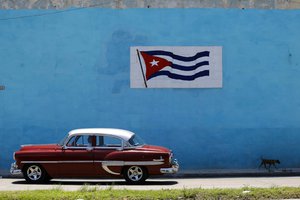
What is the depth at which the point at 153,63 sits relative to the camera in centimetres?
1814

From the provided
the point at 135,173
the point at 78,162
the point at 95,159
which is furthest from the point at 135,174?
the point at 78,162

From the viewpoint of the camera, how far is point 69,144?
1396cm

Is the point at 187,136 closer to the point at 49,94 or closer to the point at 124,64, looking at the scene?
the point at 124,64

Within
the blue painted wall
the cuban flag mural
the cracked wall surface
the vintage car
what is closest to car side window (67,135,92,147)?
the vintage car

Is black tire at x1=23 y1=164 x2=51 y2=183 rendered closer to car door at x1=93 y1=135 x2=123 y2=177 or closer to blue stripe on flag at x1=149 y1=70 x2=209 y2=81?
car door at x1=93 y1=135 x2=123 y2=177

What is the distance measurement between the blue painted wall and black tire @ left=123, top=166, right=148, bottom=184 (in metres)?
4.43

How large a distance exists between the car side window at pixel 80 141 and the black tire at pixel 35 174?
3.44 feet

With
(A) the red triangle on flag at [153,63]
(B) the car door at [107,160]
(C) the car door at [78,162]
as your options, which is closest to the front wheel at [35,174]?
(C) the car door at [78,162]

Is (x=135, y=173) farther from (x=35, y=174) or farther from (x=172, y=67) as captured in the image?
(x=172, y=67)

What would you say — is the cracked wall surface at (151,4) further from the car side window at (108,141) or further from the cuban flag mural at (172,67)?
the car side window at (108,141)

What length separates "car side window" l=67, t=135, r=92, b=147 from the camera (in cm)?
1392

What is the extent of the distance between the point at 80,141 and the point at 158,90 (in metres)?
5.01

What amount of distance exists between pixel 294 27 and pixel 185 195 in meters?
10.9

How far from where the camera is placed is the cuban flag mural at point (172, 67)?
18.2m
